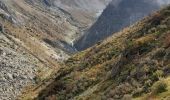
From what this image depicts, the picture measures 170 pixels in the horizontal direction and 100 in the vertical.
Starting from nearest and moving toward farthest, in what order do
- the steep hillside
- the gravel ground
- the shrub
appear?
the shrub < the steep hillside < the gravel ground

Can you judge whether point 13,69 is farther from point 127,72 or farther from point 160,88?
point 160,88

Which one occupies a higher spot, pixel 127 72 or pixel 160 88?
pixel 160 88

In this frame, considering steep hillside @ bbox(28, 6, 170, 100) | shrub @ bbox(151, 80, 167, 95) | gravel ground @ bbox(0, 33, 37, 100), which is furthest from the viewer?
gravel ground @ bbox(0, 33, 37, 100)

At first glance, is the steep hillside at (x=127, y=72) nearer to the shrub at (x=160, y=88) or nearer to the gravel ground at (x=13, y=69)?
the shrub at (x=160, y=88)

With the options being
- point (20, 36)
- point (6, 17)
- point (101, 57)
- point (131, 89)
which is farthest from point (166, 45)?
point (6, 17)

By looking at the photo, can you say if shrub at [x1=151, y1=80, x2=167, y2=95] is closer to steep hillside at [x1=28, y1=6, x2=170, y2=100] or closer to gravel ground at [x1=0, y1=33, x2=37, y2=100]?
steep hillside at [x1=28, y1=6, x2=170, y2=100]

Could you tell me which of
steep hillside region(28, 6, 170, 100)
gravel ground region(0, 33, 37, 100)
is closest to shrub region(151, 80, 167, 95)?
steep hillside region(28, 6, 170, 100)

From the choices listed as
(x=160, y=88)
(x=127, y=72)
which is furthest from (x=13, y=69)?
(x=160, y=88)

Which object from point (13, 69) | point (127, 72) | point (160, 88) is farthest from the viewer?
point (13, 69)

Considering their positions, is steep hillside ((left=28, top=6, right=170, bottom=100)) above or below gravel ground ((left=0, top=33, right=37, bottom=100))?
above
